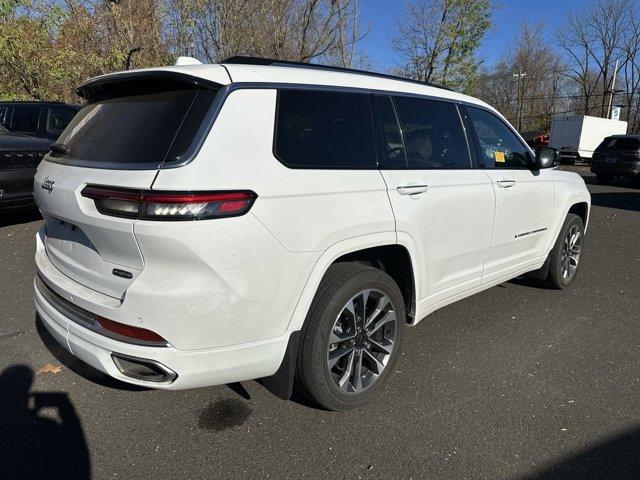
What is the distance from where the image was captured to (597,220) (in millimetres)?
9406

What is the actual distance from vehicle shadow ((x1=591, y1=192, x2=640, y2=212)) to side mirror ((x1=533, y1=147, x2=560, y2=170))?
8243mm

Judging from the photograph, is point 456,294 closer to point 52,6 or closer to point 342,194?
point 342,194

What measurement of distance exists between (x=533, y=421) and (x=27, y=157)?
265 inches

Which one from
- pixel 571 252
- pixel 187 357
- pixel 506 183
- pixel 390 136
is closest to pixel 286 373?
pixel 187 357

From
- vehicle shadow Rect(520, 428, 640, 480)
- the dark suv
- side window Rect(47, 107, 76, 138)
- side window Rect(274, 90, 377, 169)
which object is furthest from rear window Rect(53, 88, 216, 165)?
the dark suv

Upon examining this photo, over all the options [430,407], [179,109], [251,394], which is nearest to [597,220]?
[430,407]

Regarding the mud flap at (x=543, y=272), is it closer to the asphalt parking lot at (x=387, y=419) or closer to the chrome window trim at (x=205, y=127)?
the asphalt parking lot at (x=387, y=419)

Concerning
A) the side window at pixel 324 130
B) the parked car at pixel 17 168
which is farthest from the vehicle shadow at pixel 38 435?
the parked car at pixel 17 168

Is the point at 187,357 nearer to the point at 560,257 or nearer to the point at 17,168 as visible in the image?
the point at 560,257

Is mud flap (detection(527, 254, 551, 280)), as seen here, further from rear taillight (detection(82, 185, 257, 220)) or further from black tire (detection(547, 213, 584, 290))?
rear taillight (detection(82, 185, 257, 220))

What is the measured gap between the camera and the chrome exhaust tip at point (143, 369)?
2154mm

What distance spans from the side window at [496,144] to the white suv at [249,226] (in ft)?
1.80

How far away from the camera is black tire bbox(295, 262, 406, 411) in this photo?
98.6 inches

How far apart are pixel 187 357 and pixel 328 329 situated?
2.45 feet
